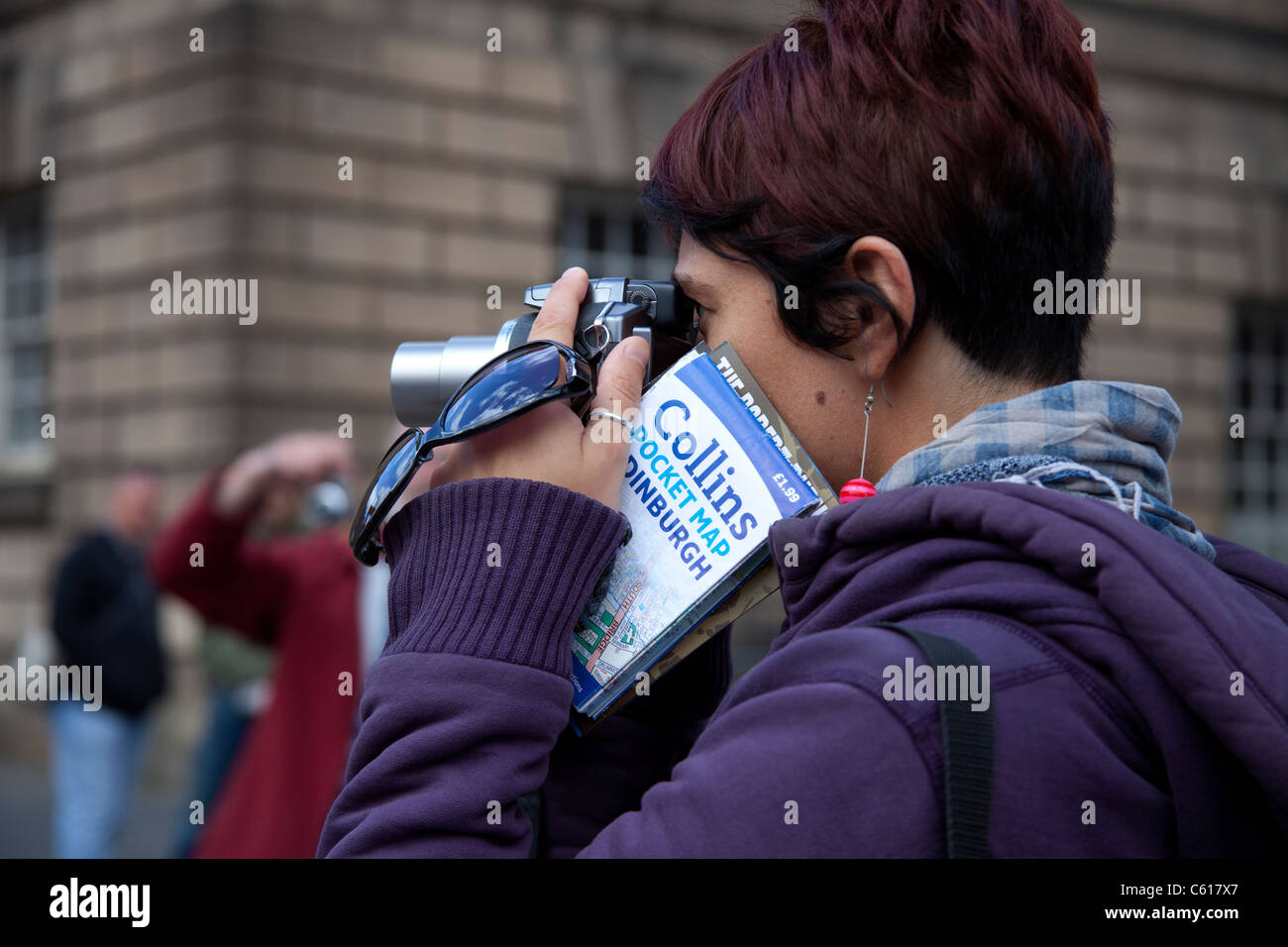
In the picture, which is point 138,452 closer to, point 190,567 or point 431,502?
point 190,567

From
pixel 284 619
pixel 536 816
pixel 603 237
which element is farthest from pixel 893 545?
pixel 603 237

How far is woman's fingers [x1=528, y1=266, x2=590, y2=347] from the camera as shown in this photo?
53.7 inches

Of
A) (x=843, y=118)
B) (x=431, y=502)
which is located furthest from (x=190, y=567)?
(x=843, y=118)

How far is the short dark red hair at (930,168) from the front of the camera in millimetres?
1188

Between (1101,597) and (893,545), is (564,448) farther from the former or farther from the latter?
(1101,597)

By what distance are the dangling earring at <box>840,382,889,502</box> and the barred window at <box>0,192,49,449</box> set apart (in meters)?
9.28

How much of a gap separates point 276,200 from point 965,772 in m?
7.42

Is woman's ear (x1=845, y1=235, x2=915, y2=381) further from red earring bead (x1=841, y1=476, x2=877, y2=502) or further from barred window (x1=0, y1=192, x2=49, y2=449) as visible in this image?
barred window (x1=0, y1=192, x2=49, y2=449)

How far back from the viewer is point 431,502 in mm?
1271

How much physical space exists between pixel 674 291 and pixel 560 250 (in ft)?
25.0

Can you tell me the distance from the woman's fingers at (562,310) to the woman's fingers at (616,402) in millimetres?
60

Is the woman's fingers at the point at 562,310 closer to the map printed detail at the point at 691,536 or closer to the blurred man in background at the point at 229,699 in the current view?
the map printed detail at the point at 691,536

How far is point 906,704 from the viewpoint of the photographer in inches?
37.0

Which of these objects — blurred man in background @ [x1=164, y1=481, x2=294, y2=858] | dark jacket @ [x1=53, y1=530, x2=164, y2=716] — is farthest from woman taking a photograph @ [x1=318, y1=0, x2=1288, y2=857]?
dark jacket @ [x1=53, y1=530, x2=164, y2=716]
